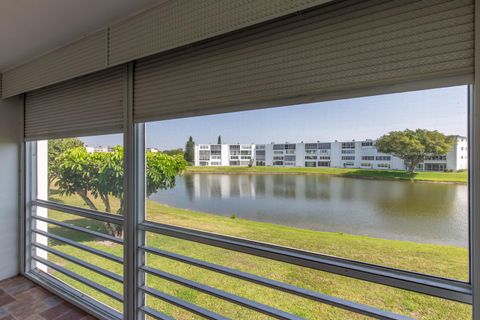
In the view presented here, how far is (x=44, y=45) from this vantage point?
2.00m

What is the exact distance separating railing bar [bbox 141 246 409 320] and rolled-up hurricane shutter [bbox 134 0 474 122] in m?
A: 1.02

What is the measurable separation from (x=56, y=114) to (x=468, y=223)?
317 cm

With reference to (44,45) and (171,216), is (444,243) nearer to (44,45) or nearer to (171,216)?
(171,216)

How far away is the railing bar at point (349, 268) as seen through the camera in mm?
1015

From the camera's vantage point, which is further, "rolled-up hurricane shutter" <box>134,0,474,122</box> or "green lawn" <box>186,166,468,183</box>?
"green lawn" <box>186,166,468,183</box>

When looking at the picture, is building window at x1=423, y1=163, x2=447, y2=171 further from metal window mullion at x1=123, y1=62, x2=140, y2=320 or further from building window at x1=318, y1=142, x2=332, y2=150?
metal window mullion at x1=123, y1=62, x2=140, y2=320

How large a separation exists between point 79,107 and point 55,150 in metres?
0.97

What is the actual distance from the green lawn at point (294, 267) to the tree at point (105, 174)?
0.22 meters

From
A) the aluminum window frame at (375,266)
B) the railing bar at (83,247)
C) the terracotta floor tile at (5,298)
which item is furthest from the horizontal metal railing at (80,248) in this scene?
the aluminum window frame at (375,266)

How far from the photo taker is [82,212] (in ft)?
7.75

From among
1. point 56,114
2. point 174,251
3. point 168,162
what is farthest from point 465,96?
point 56,114

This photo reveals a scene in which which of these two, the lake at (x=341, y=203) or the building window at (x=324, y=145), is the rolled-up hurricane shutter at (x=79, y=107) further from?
the building window at (x=324, y=145)

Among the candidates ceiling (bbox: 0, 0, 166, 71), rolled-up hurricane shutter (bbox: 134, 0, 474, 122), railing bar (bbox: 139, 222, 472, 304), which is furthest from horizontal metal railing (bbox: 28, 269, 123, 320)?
ceiling (bbox: 0, 0, 166, 71)

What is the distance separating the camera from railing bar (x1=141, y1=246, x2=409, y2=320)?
46.5 inches
